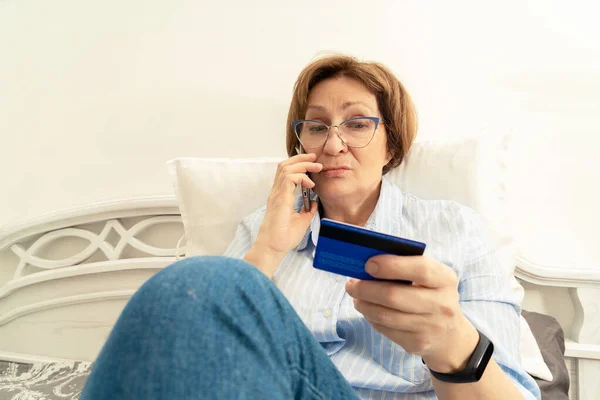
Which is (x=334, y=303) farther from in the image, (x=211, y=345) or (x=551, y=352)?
(x=551, y=352)

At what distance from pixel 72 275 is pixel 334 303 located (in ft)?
3.61

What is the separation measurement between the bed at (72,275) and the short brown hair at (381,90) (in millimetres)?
635

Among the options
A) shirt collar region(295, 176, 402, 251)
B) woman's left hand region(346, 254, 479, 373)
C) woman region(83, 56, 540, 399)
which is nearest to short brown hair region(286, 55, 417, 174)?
woman region(83, 56, 540, 399)

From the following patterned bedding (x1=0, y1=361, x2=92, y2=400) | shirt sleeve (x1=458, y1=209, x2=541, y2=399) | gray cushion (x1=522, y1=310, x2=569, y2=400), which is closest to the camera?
shirt sleeve (x1=458, y1=209, x2=541, y2=399)

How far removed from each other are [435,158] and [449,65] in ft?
1.29

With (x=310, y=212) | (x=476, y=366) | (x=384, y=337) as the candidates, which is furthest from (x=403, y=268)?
(x=310, y=212)

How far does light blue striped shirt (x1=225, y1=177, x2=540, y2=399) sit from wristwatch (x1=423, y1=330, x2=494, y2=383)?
0.13 meters

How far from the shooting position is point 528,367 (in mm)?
786

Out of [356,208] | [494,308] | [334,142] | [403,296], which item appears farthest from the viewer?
[356,208]

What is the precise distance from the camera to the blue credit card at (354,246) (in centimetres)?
40

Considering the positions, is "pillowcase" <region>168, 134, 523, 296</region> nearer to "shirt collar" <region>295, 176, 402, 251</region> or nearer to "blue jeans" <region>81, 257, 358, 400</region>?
"shirt collar" <region>295, 176, 402, 251</region>

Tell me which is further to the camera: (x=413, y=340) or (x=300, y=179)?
(x=300, y=179)

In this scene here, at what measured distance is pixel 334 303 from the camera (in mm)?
736

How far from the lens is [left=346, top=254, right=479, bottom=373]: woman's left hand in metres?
0.42
